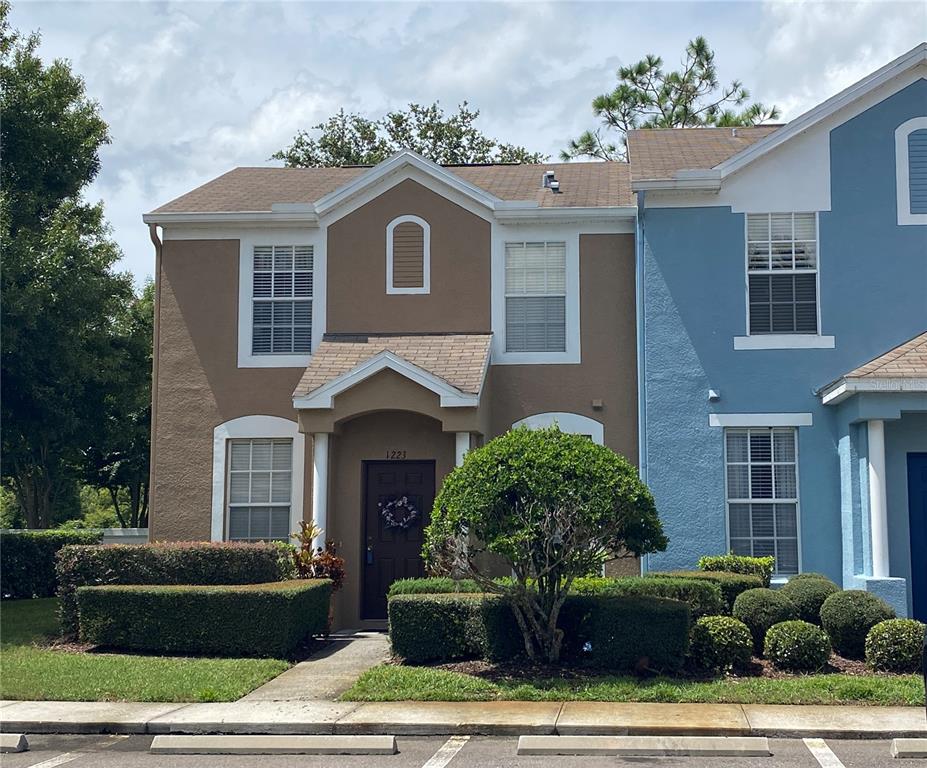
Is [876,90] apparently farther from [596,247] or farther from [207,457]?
[207,457]

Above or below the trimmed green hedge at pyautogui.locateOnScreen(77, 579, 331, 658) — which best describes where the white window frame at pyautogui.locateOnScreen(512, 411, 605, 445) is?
above

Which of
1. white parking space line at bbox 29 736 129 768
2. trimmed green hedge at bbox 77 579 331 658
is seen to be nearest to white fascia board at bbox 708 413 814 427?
trimmed green hedge at bbox 77 579 331 658

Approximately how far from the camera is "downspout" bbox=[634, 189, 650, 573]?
16844 mm

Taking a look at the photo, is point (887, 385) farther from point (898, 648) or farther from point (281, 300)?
point (281, 300)

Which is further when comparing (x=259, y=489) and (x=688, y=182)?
(x=259, y=489)

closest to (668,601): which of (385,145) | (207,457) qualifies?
(207,457)

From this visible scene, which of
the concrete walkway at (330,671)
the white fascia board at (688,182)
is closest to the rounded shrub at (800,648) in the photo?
the concrete walkway at (330,671)

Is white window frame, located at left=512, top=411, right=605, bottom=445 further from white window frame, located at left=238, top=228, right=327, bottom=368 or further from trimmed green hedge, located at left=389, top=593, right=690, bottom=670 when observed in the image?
trimmed green hedge, located at left=389, top=593, right=690, bottom=670

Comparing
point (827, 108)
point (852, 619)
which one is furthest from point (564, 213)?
point (852, 619)

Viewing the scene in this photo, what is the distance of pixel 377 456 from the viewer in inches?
685

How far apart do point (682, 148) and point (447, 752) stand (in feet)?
40.2

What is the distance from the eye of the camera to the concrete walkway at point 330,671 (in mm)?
11938

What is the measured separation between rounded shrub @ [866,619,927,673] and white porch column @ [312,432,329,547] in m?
7.64

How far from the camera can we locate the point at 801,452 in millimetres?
16344
